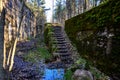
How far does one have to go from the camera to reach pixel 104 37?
929 centimetres

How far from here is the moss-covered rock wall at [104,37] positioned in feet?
27.0

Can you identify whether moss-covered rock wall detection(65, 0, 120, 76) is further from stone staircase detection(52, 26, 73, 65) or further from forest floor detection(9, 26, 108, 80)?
stone staircase detection(52, 26, 73, 65)

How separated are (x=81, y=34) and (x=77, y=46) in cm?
137

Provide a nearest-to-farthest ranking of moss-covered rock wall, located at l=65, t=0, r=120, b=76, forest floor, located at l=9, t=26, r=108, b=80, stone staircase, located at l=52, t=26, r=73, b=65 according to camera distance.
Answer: moss-covered rock wall, located at l=65, t=0, r=120, b=76 < forest floor, located at l=9, t=26, r=108, b=80 < stone staircase, located at l=52, t=26, r=73, b=65

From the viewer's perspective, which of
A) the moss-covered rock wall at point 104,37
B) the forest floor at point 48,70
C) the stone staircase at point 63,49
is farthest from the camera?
the stone staircase at point 63,49

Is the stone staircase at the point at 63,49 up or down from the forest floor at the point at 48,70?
up

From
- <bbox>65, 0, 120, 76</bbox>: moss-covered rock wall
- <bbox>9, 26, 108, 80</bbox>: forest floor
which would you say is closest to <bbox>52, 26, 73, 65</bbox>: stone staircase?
<bbox>9, 26, 108, 80</bbox>: forest floor

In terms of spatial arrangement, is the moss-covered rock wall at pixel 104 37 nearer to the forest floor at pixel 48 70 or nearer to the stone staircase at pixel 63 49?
the forest floor at pixel 48 70

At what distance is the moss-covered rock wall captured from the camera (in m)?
8.22

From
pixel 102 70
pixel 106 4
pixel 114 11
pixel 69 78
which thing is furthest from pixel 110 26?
pixel 69 78

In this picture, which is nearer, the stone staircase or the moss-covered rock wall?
the moss-covered rock wall

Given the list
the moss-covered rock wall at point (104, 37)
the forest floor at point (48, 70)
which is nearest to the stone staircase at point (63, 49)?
the forest floor at point (48, 70)

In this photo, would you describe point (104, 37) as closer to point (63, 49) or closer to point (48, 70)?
point (48, 70)

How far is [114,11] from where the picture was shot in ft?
27.5
